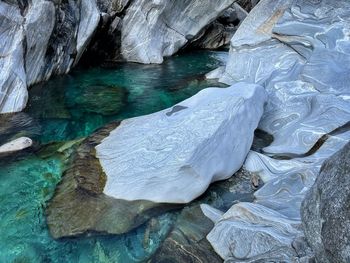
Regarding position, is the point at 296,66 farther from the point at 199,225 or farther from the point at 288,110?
the point at 199,225

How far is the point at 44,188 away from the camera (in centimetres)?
574

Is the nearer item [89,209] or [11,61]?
[89,209]

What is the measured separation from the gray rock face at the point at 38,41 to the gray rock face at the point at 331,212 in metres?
7.49

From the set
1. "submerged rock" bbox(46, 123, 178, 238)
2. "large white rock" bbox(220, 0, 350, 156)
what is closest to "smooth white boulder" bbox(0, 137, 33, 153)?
"submerged rock" bbox(46, 123, 178, 238)

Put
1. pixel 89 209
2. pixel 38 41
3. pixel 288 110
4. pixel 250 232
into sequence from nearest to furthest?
pixel 250 232 → pixel 89 209 → pixel 288 110 → pixel 38 41

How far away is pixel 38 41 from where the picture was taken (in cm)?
1018

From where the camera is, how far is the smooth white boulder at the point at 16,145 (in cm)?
677

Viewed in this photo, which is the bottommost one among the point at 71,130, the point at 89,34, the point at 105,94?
the point at 105,94

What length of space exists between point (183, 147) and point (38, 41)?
601cm

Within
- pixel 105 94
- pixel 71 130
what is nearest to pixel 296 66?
pixel 105 94

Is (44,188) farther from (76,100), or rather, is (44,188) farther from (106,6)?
(106,6)

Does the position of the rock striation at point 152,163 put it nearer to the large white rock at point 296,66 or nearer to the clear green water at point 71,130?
the clear green water at point 71,130

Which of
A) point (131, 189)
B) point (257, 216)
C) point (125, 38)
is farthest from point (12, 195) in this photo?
point (125, 38)

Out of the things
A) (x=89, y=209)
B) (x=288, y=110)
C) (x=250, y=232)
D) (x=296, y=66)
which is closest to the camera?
(x=250, y=232)
